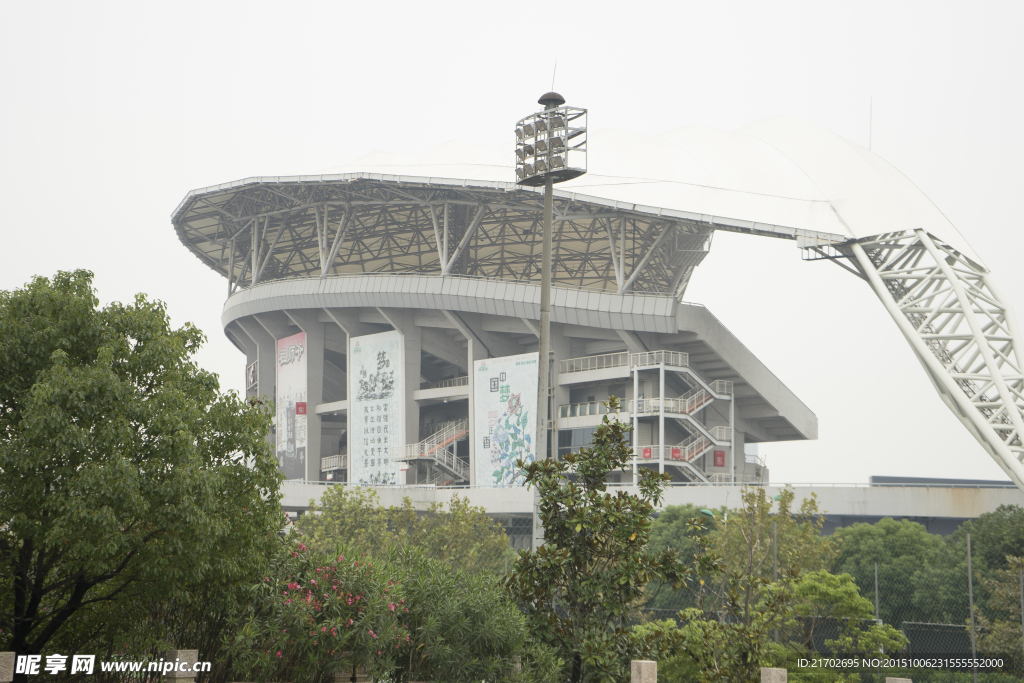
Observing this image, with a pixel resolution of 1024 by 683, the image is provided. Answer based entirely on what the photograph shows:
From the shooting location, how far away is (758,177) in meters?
69.1

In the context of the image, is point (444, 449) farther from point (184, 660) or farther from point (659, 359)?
point (184, 660)

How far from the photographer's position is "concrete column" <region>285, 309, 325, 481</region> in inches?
3371

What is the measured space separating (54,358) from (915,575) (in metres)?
33.4

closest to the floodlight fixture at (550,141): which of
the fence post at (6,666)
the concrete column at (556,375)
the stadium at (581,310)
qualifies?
the fence post at (6,666)

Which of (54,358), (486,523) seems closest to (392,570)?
(54,358)

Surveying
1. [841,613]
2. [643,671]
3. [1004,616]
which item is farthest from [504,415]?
[643,671]

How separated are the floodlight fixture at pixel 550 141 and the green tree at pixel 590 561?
249 inches

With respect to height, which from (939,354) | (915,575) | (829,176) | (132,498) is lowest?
(915,575)

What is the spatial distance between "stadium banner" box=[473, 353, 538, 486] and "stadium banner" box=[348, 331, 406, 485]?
24.4 ft

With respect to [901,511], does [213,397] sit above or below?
above

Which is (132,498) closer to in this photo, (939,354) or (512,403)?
(939,354)

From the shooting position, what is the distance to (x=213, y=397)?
1855cm

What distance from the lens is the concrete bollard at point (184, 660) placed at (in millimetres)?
16723

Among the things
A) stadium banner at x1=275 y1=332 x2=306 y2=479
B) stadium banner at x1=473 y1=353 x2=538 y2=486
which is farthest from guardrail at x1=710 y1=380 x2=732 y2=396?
stadium banner at x1=275 y1=332 x2=306 y2=479
